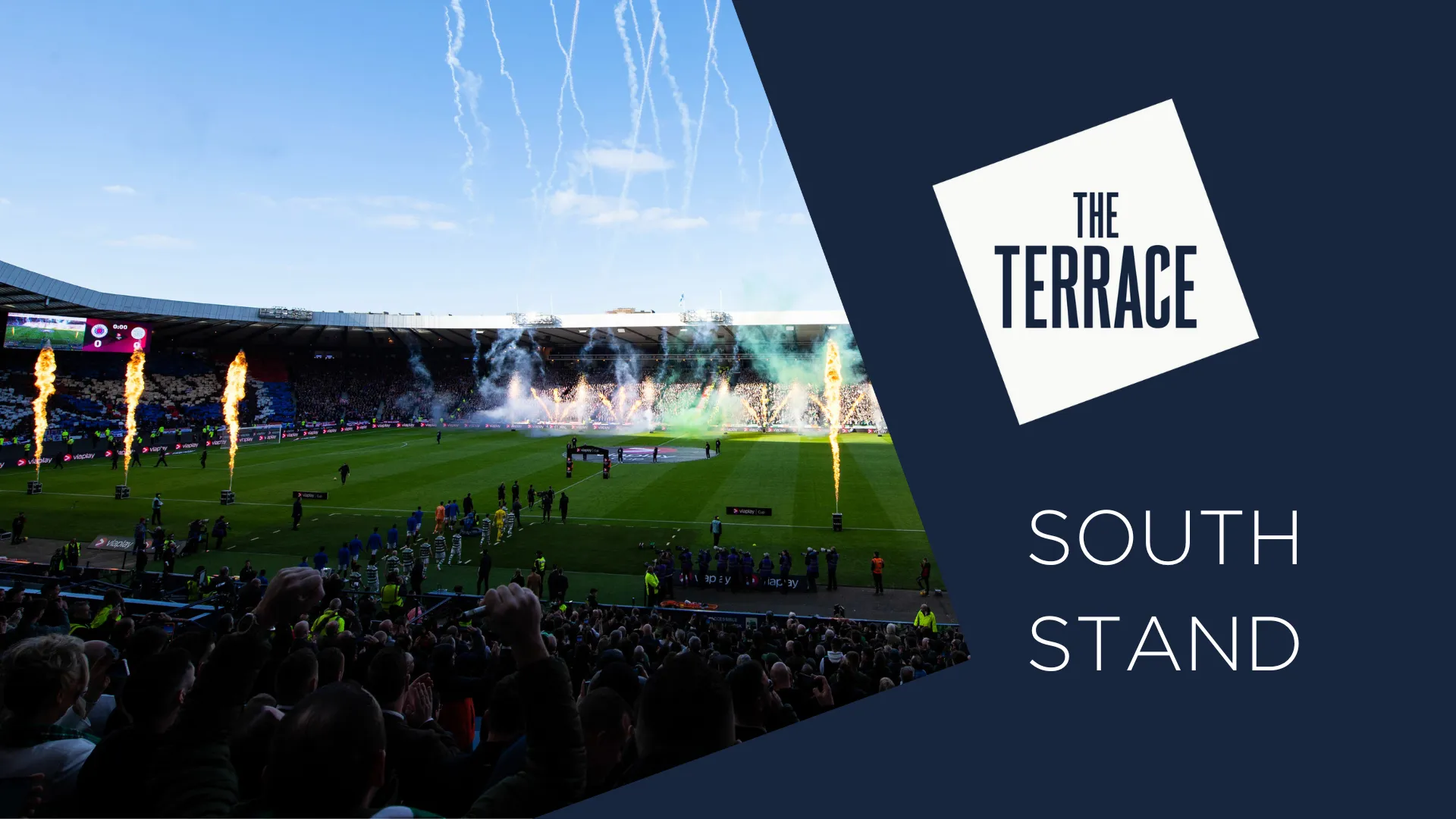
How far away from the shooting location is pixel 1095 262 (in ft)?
19.5

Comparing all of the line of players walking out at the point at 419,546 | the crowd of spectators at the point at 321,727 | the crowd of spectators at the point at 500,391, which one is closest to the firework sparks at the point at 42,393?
the crowd of spectators at the point at 500,391

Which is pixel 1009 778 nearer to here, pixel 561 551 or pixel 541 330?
pixel 561 551

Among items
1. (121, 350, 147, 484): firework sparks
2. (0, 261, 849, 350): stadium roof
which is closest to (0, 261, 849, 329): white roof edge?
(0, 261, 849, 350): stadium roof

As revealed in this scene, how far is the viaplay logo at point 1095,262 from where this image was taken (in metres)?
5.65

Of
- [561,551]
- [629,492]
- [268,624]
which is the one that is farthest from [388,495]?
[268,624]

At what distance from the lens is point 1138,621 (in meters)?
5.12

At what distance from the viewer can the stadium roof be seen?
5572 cm

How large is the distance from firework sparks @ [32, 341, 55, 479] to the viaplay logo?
41.3 metres

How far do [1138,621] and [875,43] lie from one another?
4.83 m

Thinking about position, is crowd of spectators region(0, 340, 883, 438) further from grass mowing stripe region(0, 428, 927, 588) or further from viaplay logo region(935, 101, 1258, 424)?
viaplay logo region(935, 101, 1258, 424)

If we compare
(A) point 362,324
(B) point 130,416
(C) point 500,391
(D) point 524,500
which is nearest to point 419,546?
(D) point 524,500

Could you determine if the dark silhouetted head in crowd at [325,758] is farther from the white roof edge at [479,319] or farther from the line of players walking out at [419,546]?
the white roof edge at [479,319]

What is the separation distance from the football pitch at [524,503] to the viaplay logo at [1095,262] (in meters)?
14.4

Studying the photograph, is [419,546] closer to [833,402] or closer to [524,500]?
[524,500]
